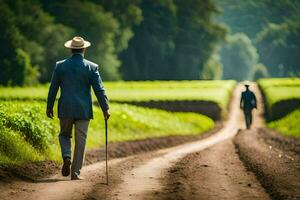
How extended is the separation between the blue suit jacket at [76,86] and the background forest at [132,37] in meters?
59.2

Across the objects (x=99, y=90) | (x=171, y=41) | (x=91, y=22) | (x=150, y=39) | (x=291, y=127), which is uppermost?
(x=91, y=22)

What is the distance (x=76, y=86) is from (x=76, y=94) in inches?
5.7

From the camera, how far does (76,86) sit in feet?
39.9

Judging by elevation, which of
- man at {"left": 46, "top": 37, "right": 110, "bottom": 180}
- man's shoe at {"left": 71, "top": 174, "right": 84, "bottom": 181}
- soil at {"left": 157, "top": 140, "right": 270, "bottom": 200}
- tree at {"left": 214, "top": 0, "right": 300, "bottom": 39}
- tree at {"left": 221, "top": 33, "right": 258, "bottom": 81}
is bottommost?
tree at {"left": 221, "top": 33, "right": 258, "bottom": 81}

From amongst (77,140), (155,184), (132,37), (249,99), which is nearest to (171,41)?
(132,37)

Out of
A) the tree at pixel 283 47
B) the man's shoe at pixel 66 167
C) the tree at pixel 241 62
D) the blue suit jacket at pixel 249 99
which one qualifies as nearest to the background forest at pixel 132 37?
Answer: the tree at pixel 283 47

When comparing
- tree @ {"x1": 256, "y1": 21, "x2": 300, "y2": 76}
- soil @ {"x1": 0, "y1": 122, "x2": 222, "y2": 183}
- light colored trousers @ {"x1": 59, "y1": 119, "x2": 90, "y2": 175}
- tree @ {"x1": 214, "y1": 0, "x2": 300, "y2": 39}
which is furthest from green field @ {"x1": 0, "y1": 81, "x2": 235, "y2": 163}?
tree @ {"x1": 214, "y1": 0, "x2": 300, "y2": 39}

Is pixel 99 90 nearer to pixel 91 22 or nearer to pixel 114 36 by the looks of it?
pixel 91 22

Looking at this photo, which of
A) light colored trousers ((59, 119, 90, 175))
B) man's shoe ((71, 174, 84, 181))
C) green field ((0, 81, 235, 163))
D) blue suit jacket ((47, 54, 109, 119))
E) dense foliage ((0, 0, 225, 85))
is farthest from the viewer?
dense foliage ((0, 0, 225, 85))

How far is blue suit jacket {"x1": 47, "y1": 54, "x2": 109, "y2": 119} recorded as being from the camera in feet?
39.7

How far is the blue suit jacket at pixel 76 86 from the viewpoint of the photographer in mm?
12094

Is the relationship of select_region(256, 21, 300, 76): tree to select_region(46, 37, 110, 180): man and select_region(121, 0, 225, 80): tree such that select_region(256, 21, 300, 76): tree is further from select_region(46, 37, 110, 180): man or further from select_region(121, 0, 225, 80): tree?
select_region(46, 37, 110, 180): man

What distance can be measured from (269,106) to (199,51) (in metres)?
63.9

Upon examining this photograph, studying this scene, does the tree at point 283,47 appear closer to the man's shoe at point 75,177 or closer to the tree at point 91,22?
the tree at point 91,22
